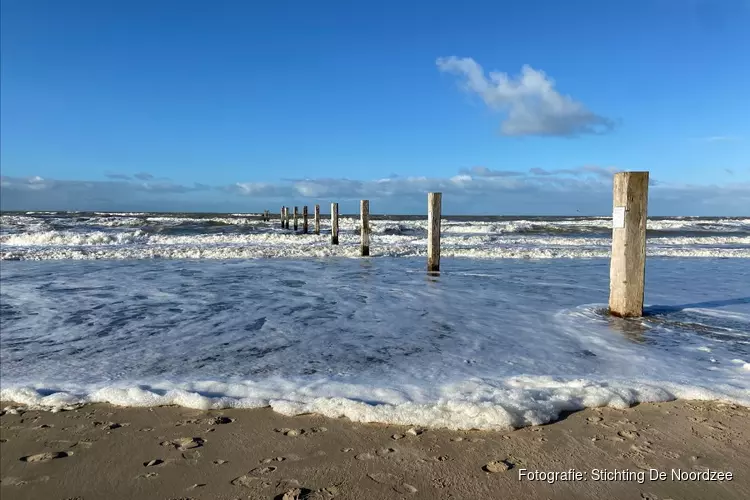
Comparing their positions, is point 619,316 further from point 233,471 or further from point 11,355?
point 11,355

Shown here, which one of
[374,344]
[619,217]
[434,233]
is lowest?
[374,344]

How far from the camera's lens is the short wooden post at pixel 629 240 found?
19.7 feet

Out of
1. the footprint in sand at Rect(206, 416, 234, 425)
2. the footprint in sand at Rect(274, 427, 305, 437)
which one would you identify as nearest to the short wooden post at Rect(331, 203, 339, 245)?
the footprint in sand at Rect(206, 416, 234, 425)

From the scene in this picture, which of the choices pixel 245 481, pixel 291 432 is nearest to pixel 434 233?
pixel 291 432

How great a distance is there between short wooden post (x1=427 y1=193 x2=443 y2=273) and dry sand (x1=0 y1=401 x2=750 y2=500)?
8.81 m

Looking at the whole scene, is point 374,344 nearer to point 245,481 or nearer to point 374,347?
point 374,347

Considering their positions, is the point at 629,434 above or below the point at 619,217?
below

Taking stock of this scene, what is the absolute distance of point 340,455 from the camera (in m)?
2.47

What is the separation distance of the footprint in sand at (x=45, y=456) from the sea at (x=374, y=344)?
0.67 m

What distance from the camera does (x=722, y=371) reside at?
392 cm

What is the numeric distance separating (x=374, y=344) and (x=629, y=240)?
11.3ft

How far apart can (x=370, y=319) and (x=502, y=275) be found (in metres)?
5.61

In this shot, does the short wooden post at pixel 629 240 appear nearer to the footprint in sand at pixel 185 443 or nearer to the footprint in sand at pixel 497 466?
the footprint in sand at pixel 497 466

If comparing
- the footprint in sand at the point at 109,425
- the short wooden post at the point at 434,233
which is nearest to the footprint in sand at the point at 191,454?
the footprint in sand at the point at 109,425
